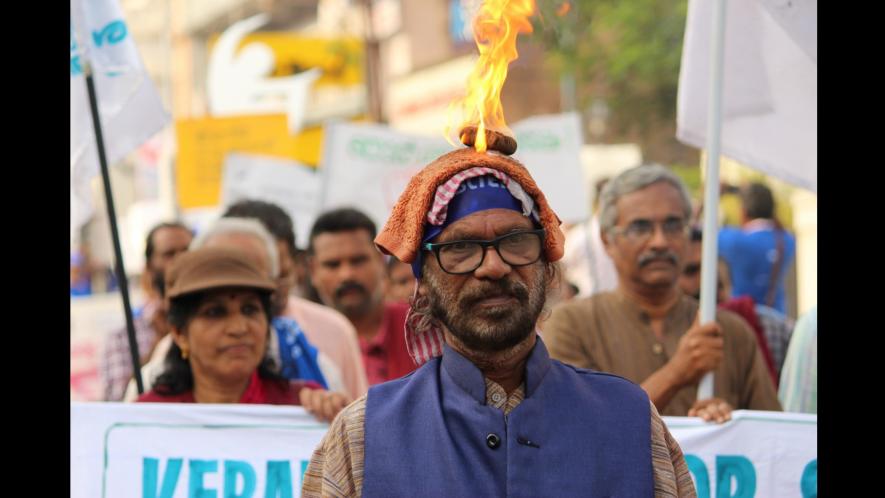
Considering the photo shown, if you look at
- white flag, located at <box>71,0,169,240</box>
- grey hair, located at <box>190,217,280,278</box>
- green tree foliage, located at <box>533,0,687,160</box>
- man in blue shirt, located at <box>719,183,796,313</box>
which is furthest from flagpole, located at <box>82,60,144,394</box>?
green tree foliage, located at <box>533,0,687,160</box>

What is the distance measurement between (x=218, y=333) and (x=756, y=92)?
2.20 meters

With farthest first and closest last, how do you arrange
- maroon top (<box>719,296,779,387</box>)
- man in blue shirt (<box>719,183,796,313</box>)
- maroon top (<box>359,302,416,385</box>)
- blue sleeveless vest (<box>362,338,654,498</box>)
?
man in blue shirt (<box>719,183,796,313</box>)
maroon top (<box>359,302,416,385</box>)
maroon top (<box>719,296,779,387</box>)
blue sleeveless vest (<box>362,338,654,498</box>)

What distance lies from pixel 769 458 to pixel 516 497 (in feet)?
5.76

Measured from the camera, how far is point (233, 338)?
4.47m

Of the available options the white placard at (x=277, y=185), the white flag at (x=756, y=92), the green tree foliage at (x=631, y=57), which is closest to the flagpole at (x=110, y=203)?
the white flag at (x=756, y=92)

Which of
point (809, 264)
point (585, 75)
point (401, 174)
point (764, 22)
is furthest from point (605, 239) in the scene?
point (585, 75)

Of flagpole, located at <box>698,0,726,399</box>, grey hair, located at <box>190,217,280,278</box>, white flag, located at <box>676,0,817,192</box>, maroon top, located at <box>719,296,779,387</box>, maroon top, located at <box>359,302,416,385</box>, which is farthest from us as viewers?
maroon top, located at <box>359,302,416,385</box>

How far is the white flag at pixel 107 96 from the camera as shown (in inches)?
200

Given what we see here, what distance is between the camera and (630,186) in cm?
511

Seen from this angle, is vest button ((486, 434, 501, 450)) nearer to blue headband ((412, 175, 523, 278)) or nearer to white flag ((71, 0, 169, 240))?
blue headband ((412, 175, 523, 278))

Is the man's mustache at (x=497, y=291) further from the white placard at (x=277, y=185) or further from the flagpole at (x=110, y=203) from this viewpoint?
the white placard at (x=277, y=185)

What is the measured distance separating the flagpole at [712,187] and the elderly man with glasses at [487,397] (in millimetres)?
1478

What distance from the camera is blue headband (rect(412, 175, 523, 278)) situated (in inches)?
115

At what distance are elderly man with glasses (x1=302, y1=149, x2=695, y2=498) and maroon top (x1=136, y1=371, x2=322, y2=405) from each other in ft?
5.51
